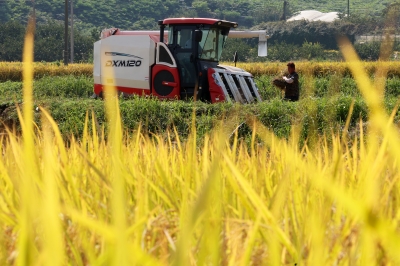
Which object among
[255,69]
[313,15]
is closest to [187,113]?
[255,69]

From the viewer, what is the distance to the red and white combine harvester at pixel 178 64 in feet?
36.6

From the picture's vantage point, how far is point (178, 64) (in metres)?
11.3

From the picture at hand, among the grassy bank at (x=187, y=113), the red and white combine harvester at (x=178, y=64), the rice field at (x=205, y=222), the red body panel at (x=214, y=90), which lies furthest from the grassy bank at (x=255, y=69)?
the rice field at (x=205, y=222)

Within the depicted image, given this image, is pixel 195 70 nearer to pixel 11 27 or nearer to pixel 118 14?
pixel 11 27

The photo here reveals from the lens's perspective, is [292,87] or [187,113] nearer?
[187,113]

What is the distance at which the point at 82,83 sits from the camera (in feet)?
61.5

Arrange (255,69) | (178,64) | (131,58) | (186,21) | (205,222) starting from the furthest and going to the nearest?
(255,69) → (131,58) → (178,64) → (186,21) → (205,222)

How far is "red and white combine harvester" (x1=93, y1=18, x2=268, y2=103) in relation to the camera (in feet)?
36.6

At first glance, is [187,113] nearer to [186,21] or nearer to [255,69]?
[186,21]

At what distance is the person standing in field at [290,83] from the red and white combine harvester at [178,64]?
572 millimetres

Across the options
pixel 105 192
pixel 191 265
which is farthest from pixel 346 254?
pixel 105 192

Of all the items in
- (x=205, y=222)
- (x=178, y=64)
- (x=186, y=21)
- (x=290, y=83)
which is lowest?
(x=290, y=83)

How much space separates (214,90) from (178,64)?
2.74 feet

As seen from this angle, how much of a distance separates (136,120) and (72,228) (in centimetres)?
827
